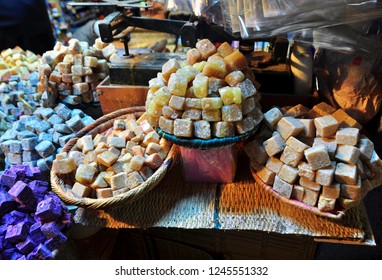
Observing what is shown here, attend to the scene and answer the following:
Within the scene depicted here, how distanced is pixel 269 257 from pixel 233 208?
20.9 inches

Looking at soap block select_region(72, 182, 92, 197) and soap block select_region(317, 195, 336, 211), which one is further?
soap block select_region(72, 182, 92, 197)

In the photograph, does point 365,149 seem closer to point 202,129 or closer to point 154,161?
point 202,129

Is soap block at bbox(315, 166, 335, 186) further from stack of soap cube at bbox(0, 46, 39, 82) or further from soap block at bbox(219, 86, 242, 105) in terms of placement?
stack of soap cube at bbox(0, 46, 39, 82)

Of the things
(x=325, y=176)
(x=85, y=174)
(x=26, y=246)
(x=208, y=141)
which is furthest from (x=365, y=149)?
(x=26, y=246)

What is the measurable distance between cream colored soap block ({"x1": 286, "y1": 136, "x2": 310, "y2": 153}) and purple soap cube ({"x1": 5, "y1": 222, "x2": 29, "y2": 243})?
1.07 metres

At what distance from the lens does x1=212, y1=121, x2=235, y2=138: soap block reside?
3.71ft

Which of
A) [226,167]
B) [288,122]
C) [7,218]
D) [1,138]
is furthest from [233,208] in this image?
[1,138]

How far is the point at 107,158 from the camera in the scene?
4.25ft

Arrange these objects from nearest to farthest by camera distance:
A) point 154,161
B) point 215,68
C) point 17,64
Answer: point 215,68 < point 154,161 < point 17,64

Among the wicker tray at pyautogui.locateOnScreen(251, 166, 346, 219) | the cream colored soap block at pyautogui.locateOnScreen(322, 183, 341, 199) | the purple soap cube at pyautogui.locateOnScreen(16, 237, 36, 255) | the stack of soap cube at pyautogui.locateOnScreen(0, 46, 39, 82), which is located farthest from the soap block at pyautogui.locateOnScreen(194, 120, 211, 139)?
the stack of soap cube at pyautogui.locateOnScreen(0, 46, 39, 82)

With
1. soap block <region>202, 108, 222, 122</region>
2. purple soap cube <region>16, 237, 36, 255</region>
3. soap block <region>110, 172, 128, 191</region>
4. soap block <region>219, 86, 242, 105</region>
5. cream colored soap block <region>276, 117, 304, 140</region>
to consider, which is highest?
soap block <region>219, 86, 242, 105</region>

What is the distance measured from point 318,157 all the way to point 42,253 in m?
1.09

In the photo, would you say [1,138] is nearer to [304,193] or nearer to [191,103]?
[191,103]

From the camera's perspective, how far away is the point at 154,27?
1562 mm
